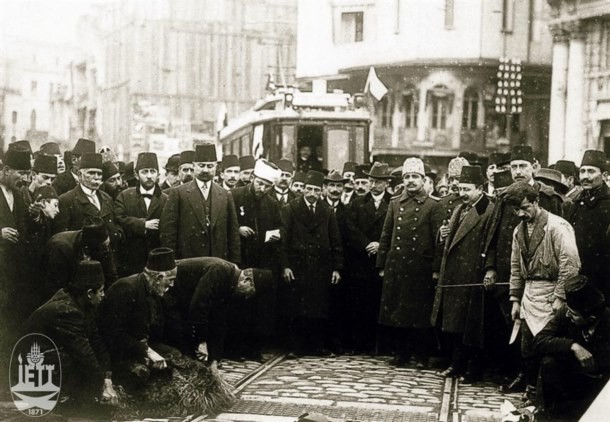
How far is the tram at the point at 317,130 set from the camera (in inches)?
622

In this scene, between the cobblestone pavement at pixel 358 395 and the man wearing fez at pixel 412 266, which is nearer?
the cobblestone pavement at pixel 358 395

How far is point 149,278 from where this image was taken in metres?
7.12

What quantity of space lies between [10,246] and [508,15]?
22.8 m

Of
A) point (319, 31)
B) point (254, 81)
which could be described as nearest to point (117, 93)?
point (254, 81)

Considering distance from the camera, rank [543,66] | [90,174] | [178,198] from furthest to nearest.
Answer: [543,66]
[178,198]
[90,174]

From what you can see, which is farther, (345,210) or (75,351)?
(345,210)

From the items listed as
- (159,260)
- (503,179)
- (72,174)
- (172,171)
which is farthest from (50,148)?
(503,179)

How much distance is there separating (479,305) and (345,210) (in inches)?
105

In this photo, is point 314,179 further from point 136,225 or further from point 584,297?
point 584,297

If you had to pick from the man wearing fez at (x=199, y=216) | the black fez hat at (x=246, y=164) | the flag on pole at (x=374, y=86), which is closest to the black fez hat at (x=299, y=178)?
the black fez hat at (x=246, y=164)

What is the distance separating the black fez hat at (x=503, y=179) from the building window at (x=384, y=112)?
2318 centimetres

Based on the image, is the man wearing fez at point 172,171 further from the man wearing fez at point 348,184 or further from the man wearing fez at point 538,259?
the man wearing fez at point 538,259

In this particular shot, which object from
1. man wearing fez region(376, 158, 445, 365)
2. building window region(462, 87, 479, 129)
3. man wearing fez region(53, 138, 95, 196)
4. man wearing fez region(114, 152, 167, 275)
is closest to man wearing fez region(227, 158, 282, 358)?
man wearing fez region(114, 152, 167, 275)

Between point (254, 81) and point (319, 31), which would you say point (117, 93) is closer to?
point (254, 81)
